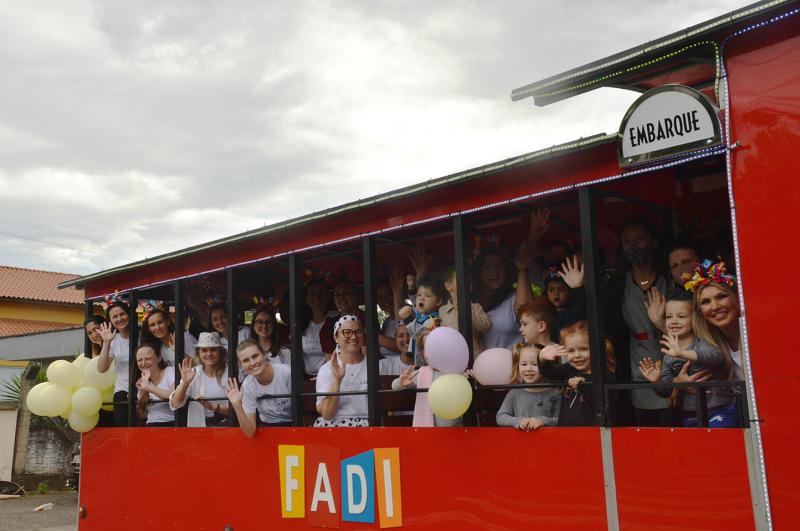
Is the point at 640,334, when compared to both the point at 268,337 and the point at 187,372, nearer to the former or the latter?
the point at 268,337

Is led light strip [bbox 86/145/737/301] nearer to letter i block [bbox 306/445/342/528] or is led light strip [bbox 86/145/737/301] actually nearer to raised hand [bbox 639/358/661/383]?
raised hand [bbox 639/358/661/383]

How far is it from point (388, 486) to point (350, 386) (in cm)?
89

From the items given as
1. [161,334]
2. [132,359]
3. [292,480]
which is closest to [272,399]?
[292,480]

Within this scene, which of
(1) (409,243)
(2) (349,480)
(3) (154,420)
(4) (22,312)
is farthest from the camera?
(4) (22,312)

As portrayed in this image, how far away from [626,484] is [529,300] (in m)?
1.29

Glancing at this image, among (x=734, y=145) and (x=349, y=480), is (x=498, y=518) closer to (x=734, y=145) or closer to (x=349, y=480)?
(x=349, y=480)

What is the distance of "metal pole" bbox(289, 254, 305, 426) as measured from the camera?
5961 mm

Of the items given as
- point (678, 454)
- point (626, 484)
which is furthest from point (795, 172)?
point (626, 484)

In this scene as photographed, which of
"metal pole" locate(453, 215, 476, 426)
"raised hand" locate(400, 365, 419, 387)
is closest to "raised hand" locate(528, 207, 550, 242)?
"metal pole" locate(453, 215, 476, 426)

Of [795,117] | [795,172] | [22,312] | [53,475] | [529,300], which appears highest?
[22,312]

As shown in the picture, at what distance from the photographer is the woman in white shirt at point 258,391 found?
6.18m

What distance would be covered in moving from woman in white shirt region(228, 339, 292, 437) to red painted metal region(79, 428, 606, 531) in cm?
17

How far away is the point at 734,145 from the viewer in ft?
11.8

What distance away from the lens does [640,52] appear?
3.83 m
